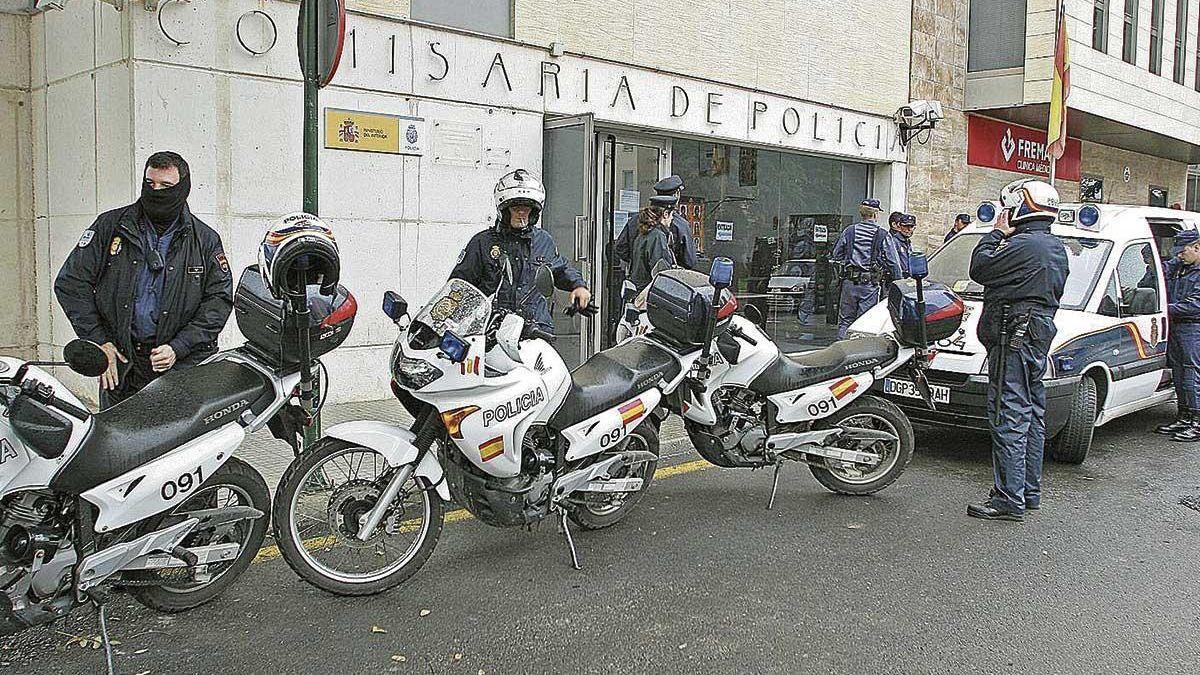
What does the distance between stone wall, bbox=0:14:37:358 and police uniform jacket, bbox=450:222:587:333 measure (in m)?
4.80

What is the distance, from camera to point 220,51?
7.85 meters

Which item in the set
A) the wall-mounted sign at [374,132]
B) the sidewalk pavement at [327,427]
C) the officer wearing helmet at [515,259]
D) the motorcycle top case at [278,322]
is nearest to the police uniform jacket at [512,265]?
the officer wearing helmet at [515,259]

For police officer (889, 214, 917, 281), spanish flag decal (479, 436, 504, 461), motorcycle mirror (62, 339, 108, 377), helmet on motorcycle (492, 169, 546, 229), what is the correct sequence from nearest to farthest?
motorcycle mirror (62, 339, 108, 377), spanish flag decal (479, 436, 504, 461), helmet on motorcycle (492, 169, 546, 229), police officer (889, 214, 917, 281)

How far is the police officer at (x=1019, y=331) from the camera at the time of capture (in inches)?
232

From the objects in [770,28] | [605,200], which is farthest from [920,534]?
[770,28]

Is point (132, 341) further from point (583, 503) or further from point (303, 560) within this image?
point (583, 503)

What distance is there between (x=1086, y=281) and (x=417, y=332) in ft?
18.9

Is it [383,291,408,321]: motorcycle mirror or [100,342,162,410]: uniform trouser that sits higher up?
[383,291,408,321]: motorcycle mirror

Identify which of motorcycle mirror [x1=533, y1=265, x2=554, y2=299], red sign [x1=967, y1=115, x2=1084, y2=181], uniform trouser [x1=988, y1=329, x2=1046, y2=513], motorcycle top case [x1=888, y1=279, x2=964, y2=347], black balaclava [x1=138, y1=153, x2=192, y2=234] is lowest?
uniform trouser [x1=988, y1=329, x2=1046, y2=513]

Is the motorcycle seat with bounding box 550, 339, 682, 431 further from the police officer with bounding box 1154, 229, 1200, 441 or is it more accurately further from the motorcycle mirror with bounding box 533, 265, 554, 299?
A: the police officer with bounding box 1154, 229, 1200, 441

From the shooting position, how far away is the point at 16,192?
859 cm

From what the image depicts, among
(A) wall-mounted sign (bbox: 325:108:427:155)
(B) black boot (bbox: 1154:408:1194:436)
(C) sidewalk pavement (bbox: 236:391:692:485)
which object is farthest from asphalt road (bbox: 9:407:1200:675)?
(A) wall-mounted sign (bbox: 325:108:427:155)

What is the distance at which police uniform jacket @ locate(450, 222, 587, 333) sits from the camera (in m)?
5.97

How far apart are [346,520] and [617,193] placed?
7022mm
